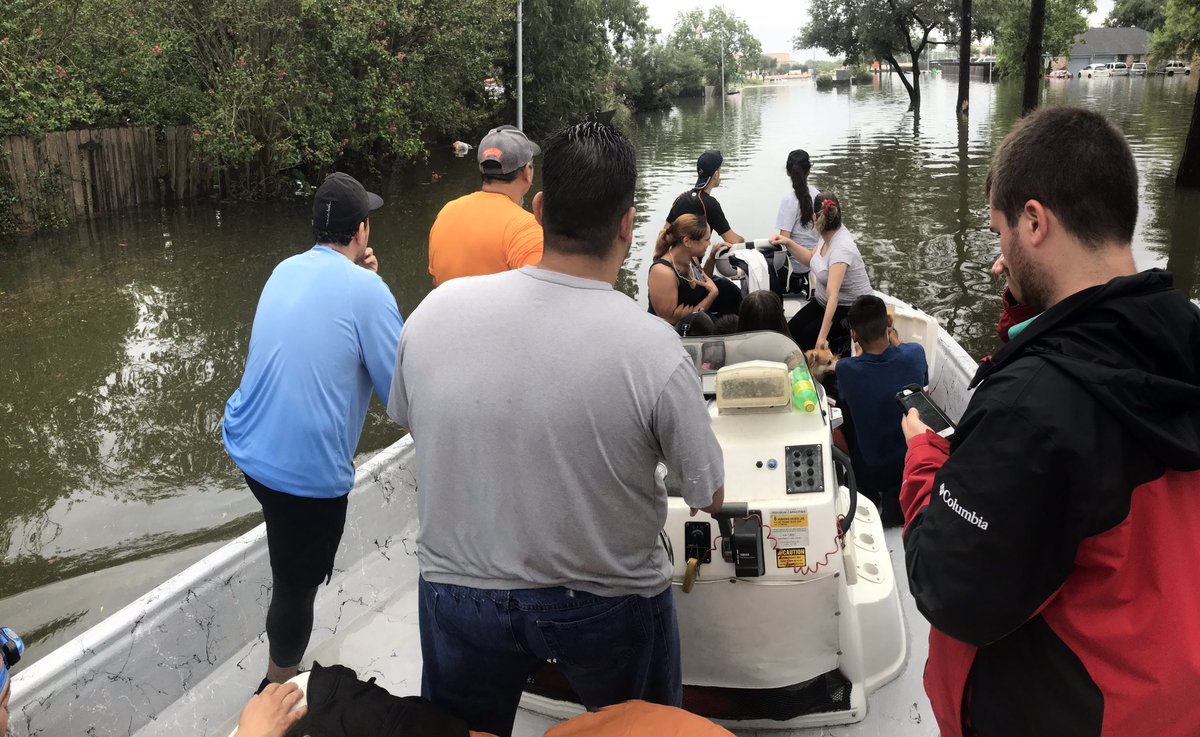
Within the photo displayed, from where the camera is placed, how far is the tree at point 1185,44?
15688 mm

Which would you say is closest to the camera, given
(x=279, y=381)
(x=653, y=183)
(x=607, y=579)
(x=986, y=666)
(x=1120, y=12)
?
(x=986, y=666)

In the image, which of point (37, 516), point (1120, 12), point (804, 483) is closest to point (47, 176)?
point (37, 516)

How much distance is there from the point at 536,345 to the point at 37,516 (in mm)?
5512

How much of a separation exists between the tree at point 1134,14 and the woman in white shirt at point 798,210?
100 meters

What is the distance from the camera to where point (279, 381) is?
266 centimetres

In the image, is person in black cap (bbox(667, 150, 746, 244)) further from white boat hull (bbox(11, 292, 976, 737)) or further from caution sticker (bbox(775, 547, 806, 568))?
caution sticker (bbox(775, 547, 806, 568))

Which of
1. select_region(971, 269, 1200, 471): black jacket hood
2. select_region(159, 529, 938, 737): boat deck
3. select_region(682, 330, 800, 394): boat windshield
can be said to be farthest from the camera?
select_region(682, 330, 800, 394): boat windshield

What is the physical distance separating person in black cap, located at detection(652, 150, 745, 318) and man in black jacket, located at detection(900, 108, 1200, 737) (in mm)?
3804

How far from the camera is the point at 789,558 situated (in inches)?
107

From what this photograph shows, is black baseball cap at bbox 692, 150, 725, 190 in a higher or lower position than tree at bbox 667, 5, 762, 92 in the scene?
lower

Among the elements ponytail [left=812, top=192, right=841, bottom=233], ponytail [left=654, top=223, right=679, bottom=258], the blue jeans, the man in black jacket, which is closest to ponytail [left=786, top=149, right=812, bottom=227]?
ponytail [left=812, top=192, right=841, bottom=233]

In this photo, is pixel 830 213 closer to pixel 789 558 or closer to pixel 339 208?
pixel 789 558

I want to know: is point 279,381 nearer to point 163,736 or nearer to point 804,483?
point 163,736

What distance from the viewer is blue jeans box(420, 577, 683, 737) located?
189cm
